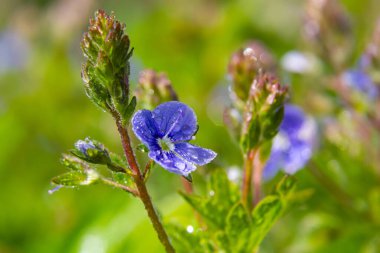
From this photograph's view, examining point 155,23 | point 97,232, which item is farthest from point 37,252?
point 155,23

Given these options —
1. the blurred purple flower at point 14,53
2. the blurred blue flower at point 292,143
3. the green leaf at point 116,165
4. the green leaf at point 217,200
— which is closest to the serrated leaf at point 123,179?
the green leaf at point 116,165

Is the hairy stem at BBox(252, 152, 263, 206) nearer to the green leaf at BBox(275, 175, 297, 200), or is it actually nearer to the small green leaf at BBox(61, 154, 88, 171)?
the green leaf at BBox(275, 175, 297, 200)

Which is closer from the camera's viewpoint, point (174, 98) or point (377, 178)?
point (174, 98)

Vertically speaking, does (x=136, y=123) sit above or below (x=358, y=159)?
below

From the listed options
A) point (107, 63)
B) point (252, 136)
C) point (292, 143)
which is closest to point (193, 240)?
point (252, 136)

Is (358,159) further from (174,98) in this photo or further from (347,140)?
(174,98)

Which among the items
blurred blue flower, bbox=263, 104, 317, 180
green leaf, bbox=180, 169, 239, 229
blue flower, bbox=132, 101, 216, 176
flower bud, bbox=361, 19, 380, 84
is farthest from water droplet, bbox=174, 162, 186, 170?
flower bud, bbox=361, 19, 380, 84
